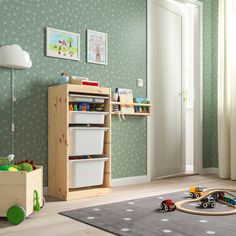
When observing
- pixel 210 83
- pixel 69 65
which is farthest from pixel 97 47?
pixel 210 83

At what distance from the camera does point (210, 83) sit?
480 centimetres

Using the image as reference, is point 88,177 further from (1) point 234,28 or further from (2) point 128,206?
(1) point 234,28

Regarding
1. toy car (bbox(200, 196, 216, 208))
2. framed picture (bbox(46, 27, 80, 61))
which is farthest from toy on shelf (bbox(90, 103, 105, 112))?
toy car (bbox(200, 196, 216, 208))

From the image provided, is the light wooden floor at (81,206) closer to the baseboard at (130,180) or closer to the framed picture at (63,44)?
the baseboard at (130,180)

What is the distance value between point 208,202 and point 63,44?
1.94 metres

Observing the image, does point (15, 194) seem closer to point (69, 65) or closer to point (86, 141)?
point (86, 141)

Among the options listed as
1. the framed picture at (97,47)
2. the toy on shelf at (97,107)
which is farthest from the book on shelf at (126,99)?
the toy on shelf at (97,107)

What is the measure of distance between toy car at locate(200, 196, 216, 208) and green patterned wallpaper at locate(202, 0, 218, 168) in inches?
82.4

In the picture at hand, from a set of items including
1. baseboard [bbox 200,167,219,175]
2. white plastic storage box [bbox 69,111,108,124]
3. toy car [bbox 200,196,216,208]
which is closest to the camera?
toy car [bbox 200,196,216,208]

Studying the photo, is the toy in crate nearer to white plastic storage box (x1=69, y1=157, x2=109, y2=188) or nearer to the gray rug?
the gray rug

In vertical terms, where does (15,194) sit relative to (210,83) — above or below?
below

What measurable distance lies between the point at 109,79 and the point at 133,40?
57cm

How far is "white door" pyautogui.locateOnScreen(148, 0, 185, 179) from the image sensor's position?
4.20m

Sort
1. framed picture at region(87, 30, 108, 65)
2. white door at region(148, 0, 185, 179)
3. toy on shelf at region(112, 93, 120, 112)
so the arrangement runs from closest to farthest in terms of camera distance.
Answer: framed picture at region(87, 30, 108, 65) → toy on shelf at region(112, 93, 120, 112) → white door at region(148, 0, 185, 179)
